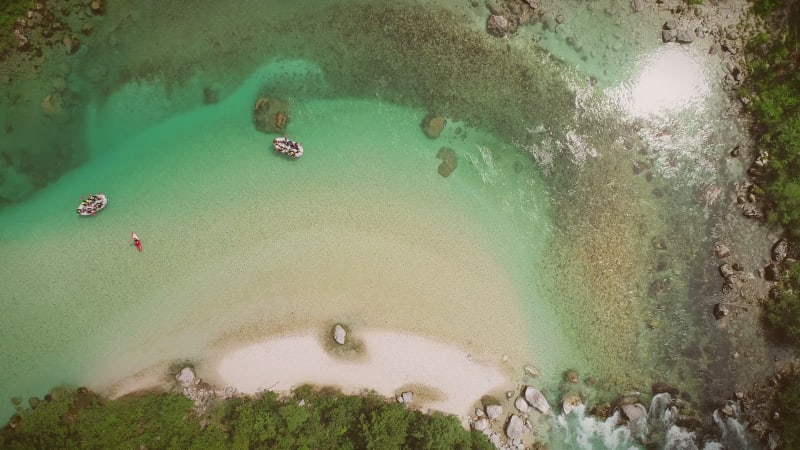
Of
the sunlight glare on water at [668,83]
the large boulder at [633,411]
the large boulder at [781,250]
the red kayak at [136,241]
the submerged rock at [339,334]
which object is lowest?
the large boulder at [633,411]

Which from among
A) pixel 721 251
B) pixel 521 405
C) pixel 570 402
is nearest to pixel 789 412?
pixel 721 251

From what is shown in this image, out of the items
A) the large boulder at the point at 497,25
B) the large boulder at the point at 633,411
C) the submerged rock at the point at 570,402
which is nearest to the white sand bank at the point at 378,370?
the submerged rock at the point at 570,402

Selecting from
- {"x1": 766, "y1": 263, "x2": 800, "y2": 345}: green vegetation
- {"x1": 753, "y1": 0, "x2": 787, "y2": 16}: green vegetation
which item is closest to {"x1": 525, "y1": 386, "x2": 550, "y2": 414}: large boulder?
{"x1": 766, "y1": 263, "x2": 800, "y2": 345}: green vegetation

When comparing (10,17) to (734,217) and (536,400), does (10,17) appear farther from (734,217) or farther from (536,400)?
(734,217)

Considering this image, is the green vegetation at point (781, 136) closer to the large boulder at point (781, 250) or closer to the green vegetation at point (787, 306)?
the green vegetation at point (787, 306)

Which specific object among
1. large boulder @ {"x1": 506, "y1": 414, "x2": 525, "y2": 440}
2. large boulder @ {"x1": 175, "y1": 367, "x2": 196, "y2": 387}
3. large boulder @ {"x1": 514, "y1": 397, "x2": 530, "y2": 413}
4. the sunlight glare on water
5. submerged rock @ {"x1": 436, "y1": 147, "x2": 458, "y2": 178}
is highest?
the sunlight glare on water

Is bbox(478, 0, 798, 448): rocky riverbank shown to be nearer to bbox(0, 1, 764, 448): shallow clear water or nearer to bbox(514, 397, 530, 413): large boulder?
bbox(0, 1, 764, 448): shallow clear water
